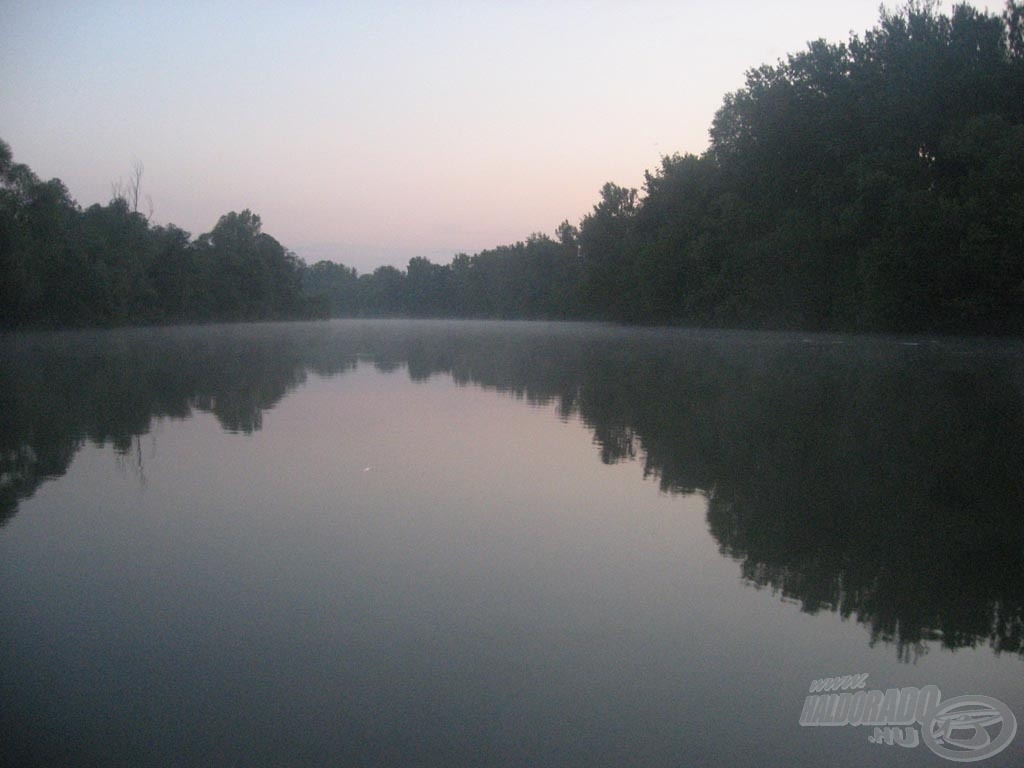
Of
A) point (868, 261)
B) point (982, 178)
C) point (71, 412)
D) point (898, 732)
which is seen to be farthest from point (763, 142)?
point (898, 732)

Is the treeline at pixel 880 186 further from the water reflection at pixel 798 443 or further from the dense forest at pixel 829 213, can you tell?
the water reflection at pixel 798 443

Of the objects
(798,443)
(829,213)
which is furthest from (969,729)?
(829,213)

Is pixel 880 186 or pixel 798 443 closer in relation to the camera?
pixel 798 443

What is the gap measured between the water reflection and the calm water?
0.05 m

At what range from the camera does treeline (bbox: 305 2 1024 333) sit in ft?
112

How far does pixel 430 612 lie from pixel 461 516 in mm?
2167

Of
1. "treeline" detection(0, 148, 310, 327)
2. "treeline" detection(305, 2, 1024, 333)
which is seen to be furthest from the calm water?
"treeline" detection(0, 148, 310, 327)

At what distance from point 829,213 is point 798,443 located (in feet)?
109

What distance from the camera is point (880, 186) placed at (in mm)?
36719

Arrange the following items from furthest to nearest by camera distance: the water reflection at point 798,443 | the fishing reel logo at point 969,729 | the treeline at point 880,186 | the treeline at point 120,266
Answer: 1. the treeline at point 120,266
2. the treeline at point 880,186
3. the water reflection at point 798,443
4. the fishing reel logo at point 969,729
